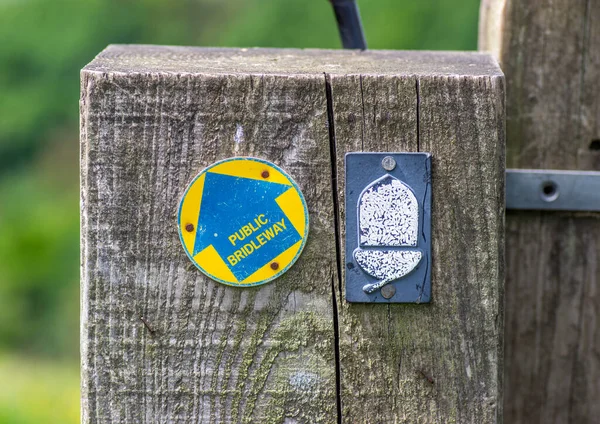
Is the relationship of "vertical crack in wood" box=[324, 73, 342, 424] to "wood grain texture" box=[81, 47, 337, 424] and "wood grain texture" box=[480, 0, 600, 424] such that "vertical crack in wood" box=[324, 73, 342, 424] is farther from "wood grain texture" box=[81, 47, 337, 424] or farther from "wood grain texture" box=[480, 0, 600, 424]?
"wood grain texture" box=[480, 0, 600, 424]

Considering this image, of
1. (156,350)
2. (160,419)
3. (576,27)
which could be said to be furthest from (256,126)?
(576,27)

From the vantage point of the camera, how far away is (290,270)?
1.10 metres

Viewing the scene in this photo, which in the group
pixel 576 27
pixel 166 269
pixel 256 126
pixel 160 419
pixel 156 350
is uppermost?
pixel 576 27

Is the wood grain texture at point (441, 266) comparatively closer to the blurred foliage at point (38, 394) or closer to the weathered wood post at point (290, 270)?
the weathered wood post at point (290, 270)

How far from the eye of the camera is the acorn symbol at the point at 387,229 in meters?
1.09

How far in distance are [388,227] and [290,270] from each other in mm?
166

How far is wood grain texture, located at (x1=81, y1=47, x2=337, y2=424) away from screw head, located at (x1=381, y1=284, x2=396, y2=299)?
8cm

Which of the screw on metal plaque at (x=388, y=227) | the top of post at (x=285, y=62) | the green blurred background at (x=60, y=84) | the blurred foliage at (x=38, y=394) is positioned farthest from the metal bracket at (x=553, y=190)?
the green blurred background at (x=60, y=84)

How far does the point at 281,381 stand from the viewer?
1.12 metres

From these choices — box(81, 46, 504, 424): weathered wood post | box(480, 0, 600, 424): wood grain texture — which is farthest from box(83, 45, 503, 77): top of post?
box(480, 0, 600, 424): wood grain texture

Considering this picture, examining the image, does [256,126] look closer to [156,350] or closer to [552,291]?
[156,350]

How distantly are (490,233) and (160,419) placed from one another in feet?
1.95

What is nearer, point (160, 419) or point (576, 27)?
point (160, 419)

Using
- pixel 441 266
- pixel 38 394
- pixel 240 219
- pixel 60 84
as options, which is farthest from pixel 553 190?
pixel 60 84
